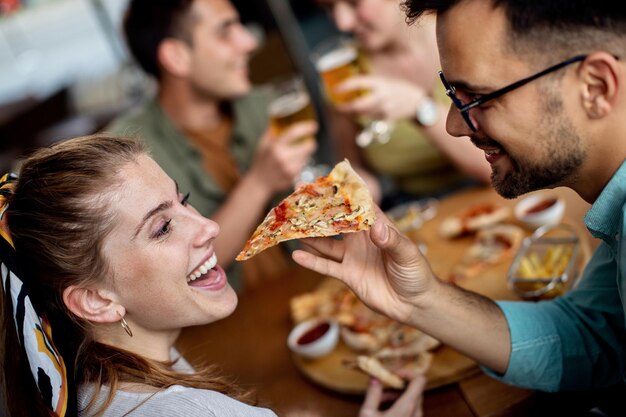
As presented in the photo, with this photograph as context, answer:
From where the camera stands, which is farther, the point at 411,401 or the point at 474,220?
the point at 474,220

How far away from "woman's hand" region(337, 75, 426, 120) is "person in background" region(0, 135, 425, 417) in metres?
1.00

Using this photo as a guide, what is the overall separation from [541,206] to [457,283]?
17.6 inches

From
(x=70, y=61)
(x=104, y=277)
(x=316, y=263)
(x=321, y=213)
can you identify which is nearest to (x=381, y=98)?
(x=321, y=213)

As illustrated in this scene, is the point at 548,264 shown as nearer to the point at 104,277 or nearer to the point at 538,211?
the point at 538,211

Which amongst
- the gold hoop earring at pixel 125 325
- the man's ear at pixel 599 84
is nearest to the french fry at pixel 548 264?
the man's ear at pixel 599 84

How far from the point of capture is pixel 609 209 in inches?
51.3

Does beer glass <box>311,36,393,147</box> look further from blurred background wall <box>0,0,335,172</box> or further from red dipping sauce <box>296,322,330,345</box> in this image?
blurred background wall <box>0,0,335,172</box>

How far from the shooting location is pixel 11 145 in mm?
6539

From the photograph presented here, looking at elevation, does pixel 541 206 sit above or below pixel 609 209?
below

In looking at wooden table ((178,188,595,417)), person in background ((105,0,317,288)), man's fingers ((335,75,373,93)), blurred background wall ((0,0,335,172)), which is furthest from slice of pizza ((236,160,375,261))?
blurred background wall ((0,0,335,172))

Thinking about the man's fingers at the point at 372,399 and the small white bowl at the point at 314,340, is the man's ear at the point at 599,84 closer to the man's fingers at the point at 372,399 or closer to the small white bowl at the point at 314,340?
the man's fingers at the point at 372,399

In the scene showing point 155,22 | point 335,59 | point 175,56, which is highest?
point 155,22

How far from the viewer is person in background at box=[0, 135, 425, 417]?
138 centimetres

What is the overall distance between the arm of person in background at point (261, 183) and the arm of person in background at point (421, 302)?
3.14 feet
